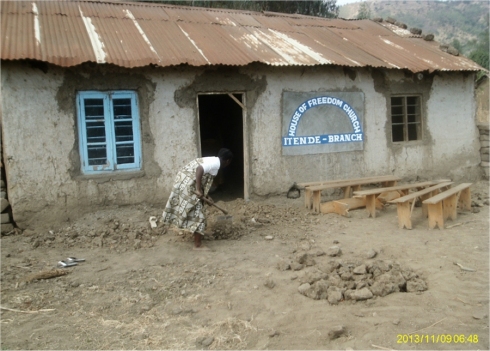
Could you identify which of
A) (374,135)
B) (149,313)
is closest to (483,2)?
(374,135)

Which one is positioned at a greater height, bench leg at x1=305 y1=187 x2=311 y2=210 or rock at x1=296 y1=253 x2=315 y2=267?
bench leg at x1=305 y1=187 x2=311 y2=210

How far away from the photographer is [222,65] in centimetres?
729

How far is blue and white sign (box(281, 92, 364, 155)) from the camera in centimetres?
816

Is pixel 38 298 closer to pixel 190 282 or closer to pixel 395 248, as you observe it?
pixel 190 282

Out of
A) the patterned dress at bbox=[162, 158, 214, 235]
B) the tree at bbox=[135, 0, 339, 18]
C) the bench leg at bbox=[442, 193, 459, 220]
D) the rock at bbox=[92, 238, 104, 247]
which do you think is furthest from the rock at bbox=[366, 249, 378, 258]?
the tree at bbox=[135, 0, 339, 18]

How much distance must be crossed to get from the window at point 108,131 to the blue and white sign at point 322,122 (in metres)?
2.70

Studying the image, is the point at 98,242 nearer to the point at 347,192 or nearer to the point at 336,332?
the point at 336,332

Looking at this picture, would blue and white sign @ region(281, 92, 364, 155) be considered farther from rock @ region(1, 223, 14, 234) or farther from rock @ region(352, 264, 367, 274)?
rock @ region(1, 223, 14, 234)

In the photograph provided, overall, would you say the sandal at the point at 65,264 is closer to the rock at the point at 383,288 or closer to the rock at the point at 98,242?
the rock at the point at 98,242

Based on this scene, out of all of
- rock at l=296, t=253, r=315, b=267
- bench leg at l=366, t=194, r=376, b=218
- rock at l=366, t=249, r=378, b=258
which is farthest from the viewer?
bench leg at l=366, t=194, r=376, b=218

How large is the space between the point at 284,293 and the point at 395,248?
2.02 meters

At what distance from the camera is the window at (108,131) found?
6809 mm

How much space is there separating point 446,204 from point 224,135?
5876mm

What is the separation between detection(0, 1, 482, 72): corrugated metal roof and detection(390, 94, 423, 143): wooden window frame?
0.85 metres
